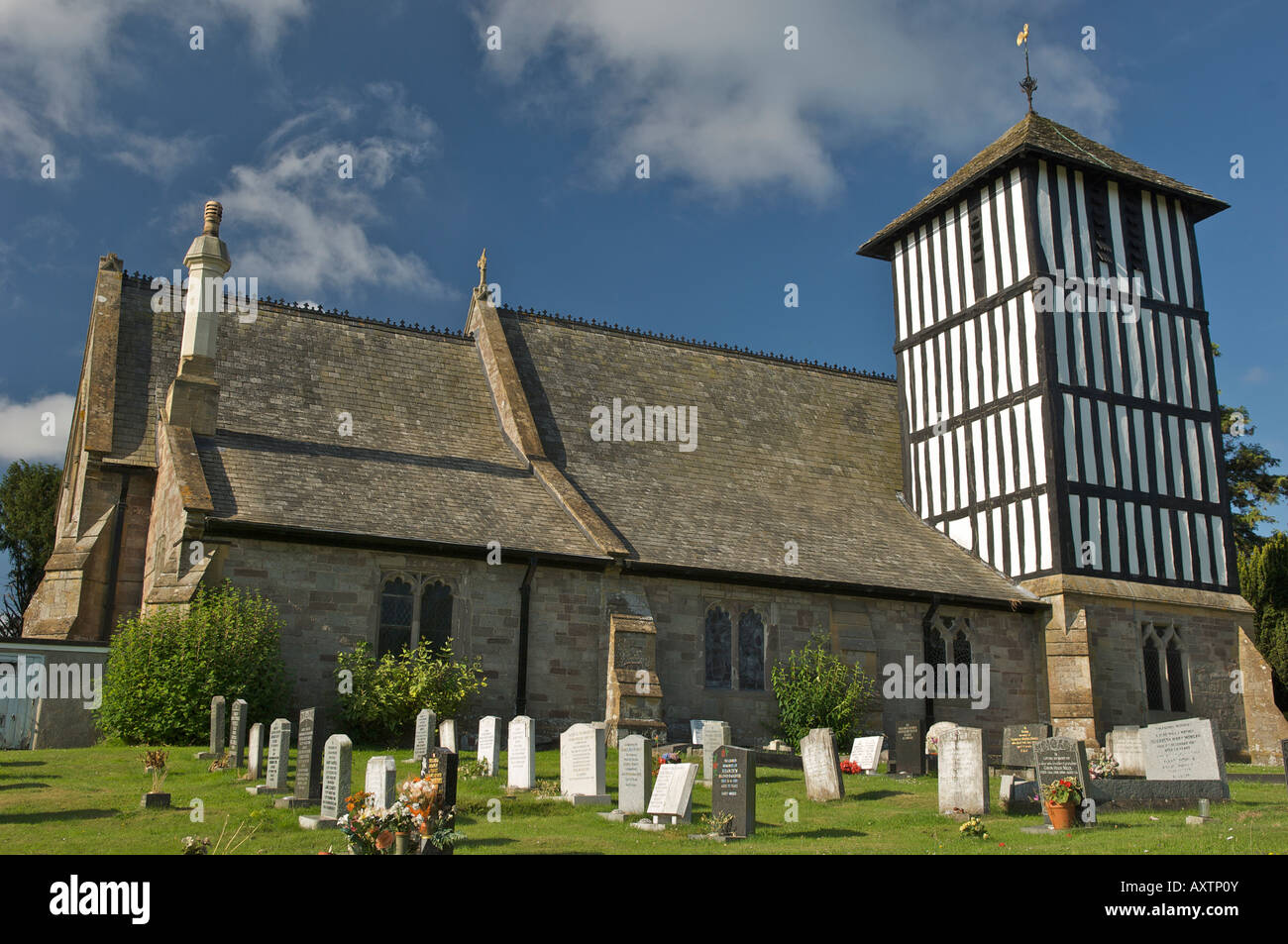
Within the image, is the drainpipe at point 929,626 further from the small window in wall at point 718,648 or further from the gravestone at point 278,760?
the gravestone at point 278,760

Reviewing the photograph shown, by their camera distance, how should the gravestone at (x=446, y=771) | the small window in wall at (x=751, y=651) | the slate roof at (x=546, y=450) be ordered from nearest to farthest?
1. the gravestone at (x=446, y=771)
2. the slate roof at (x=546, y=450)
3. the small window in wall at (x=751, y=651)

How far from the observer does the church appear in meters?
22.3

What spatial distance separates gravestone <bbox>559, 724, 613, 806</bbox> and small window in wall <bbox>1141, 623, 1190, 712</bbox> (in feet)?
53.3

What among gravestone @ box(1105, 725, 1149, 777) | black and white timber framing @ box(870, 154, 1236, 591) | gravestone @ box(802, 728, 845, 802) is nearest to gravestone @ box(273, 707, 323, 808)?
gravestone @ box(802, 728, 845, 802)

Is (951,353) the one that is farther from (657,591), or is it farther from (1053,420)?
(657,591)

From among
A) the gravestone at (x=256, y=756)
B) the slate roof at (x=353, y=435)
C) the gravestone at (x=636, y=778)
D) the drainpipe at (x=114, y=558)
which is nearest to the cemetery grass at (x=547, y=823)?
the gravestone at (x=256, y=756)

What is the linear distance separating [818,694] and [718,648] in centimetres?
235

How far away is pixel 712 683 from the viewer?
24281 millimetres

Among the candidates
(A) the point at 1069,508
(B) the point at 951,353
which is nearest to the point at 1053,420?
(A) the point at 1069,508

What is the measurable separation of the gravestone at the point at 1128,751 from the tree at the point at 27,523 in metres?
36.0

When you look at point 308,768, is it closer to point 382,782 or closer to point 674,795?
point 382,782

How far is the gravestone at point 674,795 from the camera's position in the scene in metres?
14.2

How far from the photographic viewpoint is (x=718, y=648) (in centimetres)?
2458

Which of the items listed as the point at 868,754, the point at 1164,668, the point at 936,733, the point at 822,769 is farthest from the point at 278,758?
the point at 1164,668
